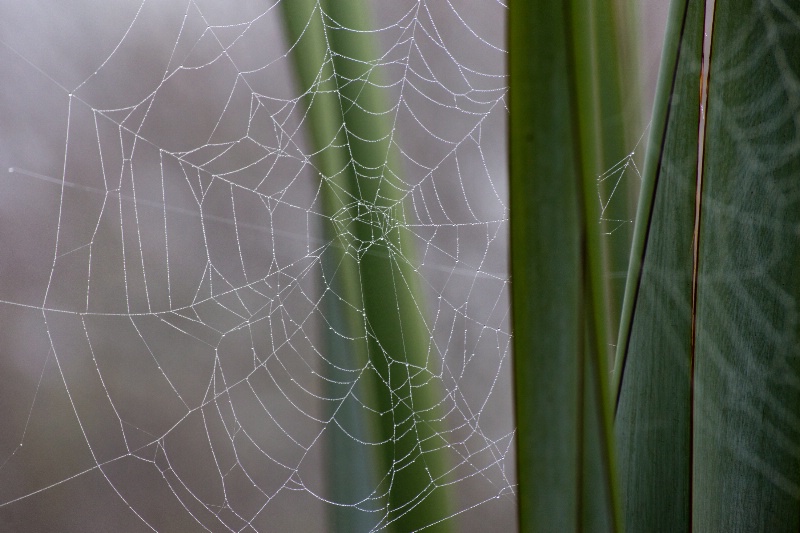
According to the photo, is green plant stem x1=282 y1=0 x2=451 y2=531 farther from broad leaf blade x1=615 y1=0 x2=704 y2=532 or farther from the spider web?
broad leaf blade x1=615 y1=0 x2=704 y2=532

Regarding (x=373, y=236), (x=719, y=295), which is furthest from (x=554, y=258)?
(x=373, y=236)

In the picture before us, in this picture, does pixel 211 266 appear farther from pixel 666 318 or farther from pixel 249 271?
pixel 666 318

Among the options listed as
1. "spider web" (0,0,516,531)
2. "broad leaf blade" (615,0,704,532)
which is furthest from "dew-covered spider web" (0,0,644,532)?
"broad leaf blade" (615,0,704,532)

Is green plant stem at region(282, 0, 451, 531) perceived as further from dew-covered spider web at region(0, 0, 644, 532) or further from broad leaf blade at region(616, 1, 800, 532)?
broad leaf blade at region(616, 1, 800, 532)

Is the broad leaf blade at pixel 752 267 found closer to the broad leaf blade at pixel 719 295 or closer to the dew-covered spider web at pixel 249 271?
the broad leaf blade at pixel 719 295

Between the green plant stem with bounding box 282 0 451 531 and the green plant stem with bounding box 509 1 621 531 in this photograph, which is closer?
the green plant stem with bounding box 509 1 621 531

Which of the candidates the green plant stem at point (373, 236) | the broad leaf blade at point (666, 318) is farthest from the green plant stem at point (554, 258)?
the green plant stem at point (373, 236)

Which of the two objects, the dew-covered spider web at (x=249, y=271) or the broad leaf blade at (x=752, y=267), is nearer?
the broad leaf blade at (x=752, y=267)
